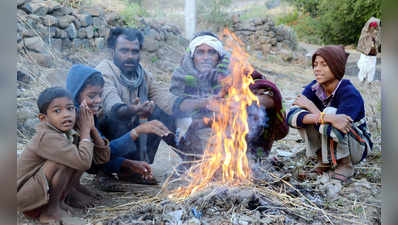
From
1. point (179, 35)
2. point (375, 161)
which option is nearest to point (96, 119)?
point (179, 35)

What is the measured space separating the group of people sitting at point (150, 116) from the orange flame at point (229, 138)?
0.10m

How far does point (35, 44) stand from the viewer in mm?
4309

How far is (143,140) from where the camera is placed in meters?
4.27

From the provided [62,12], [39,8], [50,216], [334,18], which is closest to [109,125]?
[50,216]

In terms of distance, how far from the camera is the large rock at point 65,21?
446cm

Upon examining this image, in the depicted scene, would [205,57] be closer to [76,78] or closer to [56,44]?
[76,78]

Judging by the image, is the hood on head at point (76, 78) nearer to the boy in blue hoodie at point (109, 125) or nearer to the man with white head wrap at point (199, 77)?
the boy in blue hoodie at point (109, 125)

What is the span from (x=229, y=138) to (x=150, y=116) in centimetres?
85

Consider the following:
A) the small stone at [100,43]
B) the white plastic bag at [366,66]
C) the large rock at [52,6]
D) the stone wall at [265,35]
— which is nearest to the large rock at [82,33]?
the small stone at [100,43]

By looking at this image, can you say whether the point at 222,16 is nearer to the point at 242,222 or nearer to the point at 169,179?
the point at 169,179

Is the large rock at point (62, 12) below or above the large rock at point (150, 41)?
above

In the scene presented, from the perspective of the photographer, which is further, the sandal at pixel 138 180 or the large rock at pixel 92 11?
the large rock at pixel 92 11

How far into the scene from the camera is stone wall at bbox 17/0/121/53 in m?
4.31

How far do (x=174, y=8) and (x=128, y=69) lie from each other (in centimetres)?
94
